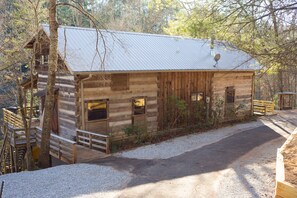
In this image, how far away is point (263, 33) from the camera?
8609mm

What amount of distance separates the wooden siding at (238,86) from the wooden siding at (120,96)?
4477mm

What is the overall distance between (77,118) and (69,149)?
1664 millimetres

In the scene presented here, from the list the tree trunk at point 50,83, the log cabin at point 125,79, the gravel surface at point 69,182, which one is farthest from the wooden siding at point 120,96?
the gravel surface at point 69,182

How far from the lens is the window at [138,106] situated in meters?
13.5

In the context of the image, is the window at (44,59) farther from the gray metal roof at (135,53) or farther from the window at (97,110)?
the window at (97,110)

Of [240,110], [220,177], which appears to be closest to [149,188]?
[220,177]

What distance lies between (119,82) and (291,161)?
8259 mm

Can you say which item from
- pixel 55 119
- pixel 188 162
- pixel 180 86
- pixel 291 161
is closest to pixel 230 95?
pixel 180 86

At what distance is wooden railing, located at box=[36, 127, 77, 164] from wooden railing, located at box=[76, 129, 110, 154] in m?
1.00

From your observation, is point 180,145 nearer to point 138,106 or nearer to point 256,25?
point 138,106

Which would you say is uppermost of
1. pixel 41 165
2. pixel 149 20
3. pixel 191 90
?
pixel 149 20

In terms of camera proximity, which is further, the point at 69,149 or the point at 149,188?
the point at 69,149

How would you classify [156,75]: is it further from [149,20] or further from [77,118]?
[149,20]

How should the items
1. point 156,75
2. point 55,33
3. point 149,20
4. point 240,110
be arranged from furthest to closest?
point 149,20, point 240,110, point 156,75, point 55,33
